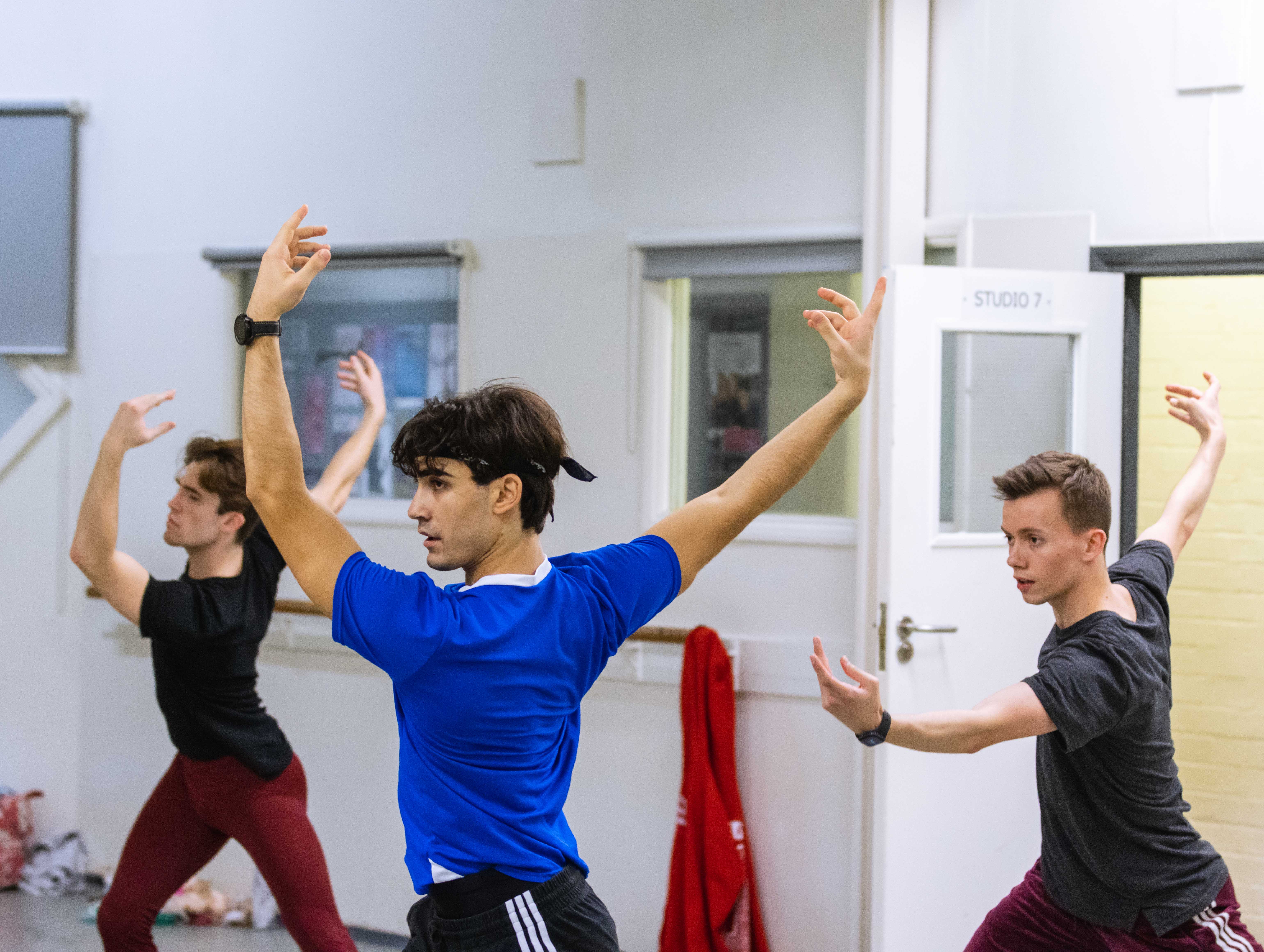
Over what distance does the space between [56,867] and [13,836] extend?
7.3 inches

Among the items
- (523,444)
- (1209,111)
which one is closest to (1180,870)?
(523,444)

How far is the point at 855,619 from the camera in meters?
3.34

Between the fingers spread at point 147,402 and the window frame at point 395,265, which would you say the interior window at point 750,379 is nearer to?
the window frame at point 395,265

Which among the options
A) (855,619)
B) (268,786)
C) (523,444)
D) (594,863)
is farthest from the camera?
(594,863)

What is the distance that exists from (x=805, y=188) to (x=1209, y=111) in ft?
3.52

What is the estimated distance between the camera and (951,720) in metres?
1.72

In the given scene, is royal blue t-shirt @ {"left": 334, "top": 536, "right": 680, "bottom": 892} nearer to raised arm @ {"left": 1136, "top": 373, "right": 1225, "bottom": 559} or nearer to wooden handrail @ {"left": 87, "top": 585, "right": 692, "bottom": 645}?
raised arm @ {"left": 1136, "top": 373, "right": 1225, "bottom": 559}

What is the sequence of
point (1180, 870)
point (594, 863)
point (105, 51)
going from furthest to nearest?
point (105, 51)
point (594, 863)
point (1180, 870)

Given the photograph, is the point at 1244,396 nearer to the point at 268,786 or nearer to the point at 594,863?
the point at 594,863

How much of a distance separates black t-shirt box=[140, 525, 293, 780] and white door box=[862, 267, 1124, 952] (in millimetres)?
1517

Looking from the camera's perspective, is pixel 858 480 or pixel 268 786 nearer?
pixel 268 786

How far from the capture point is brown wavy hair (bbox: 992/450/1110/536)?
1.93 meters

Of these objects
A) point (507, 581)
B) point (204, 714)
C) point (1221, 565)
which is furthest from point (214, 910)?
point (1221, 565)

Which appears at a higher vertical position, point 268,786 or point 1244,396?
point 1244,396
